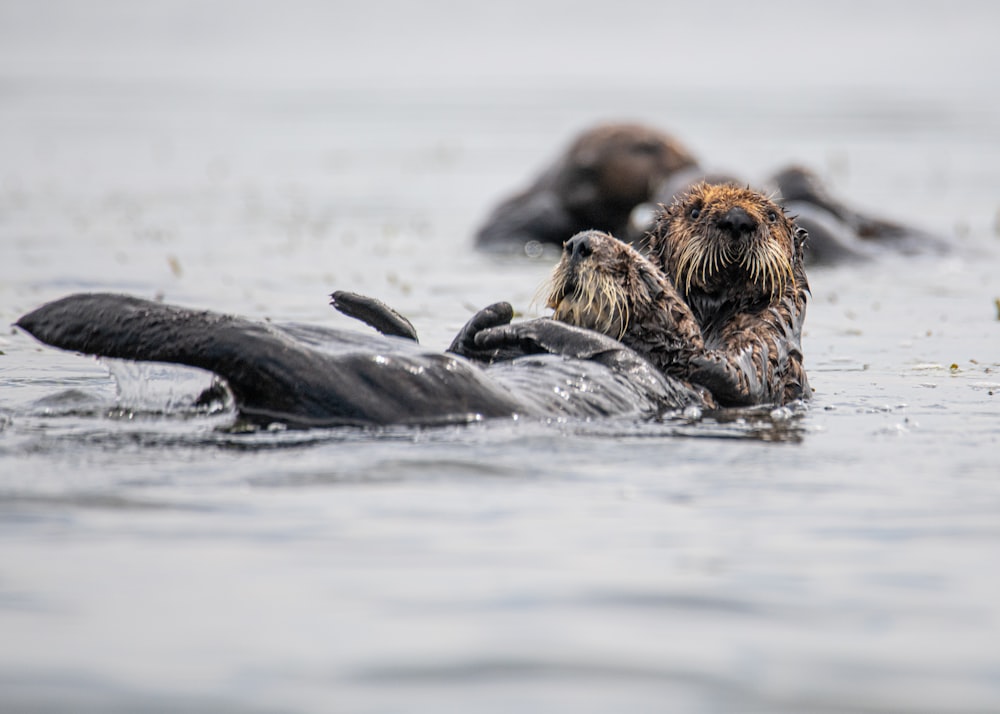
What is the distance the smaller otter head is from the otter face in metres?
0.33

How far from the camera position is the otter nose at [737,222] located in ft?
19.1

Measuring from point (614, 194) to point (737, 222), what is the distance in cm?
719

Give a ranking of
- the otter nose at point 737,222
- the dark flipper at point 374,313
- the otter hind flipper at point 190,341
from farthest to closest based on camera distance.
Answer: the otter nose at point 737,222 → the dark flipper at point 374,313 → the otter hind flipper at point 190,341

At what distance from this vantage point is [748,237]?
5.85 m

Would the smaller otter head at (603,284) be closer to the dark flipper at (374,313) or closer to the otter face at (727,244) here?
the otter face at (727,244)

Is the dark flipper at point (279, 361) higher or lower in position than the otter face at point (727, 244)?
lower

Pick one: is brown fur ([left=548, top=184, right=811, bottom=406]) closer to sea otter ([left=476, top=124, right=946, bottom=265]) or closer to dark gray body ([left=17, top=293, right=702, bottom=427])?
dark gray body ([left=17, top=293, right=702, bottom=427])

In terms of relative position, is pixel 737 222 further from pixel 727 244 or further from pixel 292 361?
pixel 292 361

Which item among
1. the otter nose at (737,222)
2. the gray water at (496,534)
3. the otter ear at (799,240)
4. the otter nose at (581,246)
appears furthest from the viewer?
the otter ear at (799,240)

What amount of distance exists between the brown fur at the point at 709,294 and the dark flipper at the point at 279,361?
3.69 feet

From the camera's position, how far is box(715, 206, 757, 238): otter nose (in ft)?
19.1

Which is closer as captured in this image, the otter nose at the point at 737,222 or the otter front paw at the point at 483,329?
the otter front paw at the point at 483,329

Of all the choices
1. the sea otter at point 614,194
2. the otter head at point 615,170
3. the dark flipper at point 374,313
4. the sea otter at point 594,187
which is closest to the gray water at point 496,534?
the dark flipper at point 374,313

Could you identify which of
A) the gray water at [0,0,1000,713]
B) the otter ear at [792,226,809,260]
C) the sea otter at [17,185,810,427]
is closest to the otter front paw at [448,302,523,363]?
the sea otter at [17,185,810,427]
